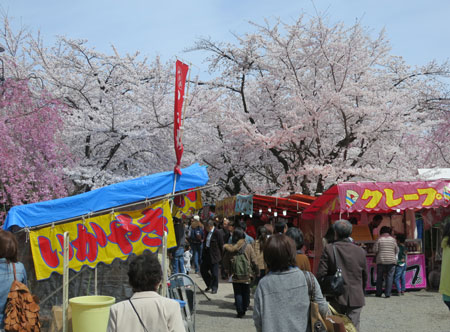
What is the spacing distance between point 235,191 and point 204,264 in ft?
30.3

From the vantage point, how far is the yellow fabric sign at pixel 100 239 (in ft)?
20.6

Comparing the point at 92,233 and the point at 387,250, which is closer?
the point at 92,233

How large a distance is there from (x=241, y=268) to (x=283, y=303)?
5177 mm

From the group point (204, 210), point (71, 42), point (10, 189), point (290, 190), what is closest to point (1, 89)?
point (10, 189)

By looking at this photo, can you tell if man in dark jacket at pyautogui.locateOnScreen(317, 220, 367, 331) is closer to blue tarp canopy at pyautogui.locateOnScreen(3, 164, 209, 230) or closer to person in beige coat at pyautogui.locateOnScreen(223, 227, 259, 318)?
blue tarp canopy at pyautogui.locateOnScreen(3, 164, 209, 230)

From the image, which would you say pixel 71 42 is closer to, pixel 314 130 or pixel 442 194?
pixel 314 130

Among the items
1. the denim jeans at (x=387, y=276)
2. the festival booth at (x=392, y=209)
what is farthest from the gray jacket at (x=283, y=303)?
the denim jeans at (x=387, y=276)

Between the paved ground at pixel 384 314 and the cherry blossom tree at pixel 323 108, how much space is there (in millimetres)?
4683

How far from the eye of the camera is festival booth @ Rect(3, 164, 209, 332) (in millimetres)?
6285

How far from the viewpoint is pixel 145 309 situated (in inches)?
112

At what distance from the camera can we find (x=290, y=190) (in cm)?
1695

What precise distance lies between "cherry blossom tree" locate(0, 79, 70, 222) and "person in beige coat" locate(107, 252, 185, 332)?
984cm

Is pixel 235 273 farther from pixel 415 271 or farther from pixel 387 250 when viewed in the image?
pixel 415 271

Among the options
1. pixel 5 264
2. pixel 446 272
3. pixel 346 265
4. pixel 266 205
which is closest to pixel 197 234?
pixel 266 205
